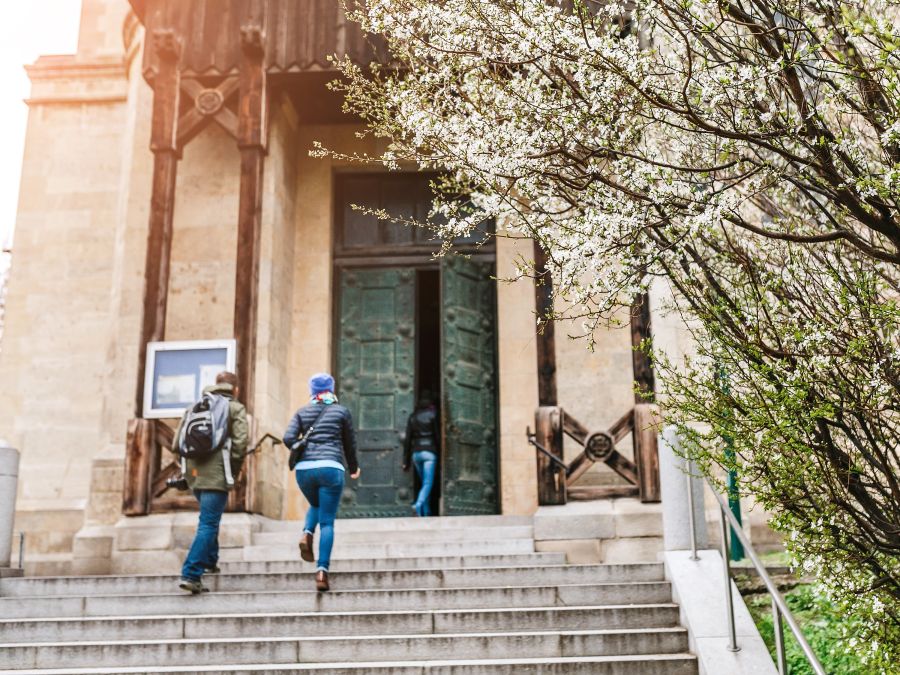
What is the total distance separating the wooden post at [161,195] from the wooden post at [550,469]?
3920mm

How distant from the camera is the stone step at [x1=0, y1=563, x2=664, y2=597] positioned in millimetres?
8125

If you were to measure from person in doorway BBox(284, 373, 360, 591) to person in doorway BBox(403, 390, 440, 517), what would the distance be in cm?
358

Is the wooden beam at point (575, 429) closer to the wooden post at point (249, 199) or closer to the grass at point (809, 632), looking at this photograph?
the grass at point (809, 632)

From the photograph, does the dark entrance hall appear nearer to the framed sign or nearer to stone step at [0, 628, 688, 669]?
the framed sign

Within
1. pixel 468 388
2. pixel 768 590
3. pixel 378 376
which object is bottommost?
pixel 768 590

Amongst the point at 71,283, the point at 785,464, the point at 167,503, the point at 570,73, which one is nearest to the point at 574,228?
the point at 570,73

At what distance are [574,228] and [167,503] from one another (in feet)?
20.9

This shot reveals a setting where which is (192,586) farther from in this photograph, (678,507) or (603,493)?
(603,493)

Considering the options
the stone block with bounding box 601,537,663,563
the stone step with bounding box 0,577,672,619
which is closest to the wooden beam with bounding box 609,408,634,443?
the stone block with bounding box 601,537,663,563

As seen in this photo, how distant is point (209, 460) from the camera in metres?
8.35

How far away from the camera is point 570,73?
6250 mm

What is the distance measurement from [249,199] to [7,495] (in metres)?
3.75

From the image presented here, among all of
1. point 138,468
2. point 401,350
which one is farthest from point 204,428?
point 401,350

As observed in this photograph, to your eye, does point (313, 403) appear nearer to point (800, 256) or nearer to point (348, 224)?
point (800, 256)
